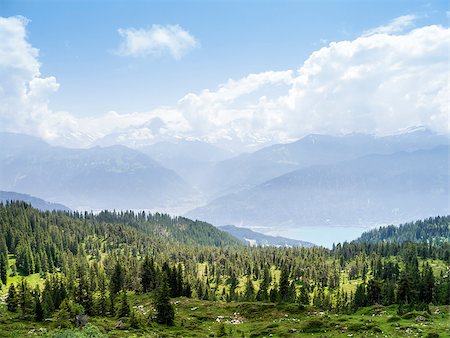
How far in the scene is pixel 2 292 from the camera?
14950cm

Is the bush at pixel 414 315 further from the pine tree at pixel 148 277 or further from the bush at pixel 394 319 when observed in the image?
the pine tree at pixel 148 277

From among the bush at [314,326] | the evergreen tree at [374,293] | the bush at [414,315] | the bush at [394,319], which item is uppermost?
the bush at [414,315]

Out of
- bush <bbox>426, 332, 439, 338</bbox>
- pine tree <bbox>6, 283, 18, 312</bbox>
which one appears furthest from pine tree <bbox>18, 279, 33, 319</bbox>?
bush <bbox>426, 332, 439, 338</bbox>

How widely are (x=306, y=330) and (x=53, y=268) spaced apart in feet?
543

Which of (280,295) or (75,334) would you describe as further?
(280,295)

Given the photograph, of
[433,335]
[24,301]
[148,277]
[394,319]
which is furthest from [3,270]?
[433,335]

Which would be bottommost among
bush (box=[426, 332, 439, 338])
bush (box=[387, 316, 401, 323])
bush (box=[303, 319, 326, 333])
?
bush (box=[303, 319, 326, 333])

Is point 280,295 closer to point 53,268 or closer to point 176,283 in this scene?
point 176,283

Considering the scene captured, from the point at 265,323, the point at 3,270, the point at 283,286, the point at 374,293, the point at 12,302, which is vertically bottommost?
the point at 374,293

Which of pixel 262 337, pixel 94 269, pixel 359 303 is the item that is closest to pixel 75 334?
pixel 262 337

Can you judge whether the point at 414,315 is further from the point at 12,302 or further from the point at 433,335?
the point at 12,302

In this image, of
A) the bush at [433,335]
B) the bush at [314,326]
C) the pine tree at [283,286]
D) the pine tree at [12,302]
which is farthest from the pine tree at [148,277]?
the bush at [433,335]

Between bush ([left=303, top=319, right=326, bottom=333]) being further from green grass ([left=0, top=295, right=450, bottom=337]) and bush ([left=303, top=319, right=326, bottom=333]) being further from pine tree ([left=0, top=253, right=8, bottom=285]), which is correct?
pine tree ([left=0, top=253, right=8, bottom=285])

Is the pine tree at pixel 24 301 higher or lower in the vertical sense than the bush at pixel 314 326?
higher
